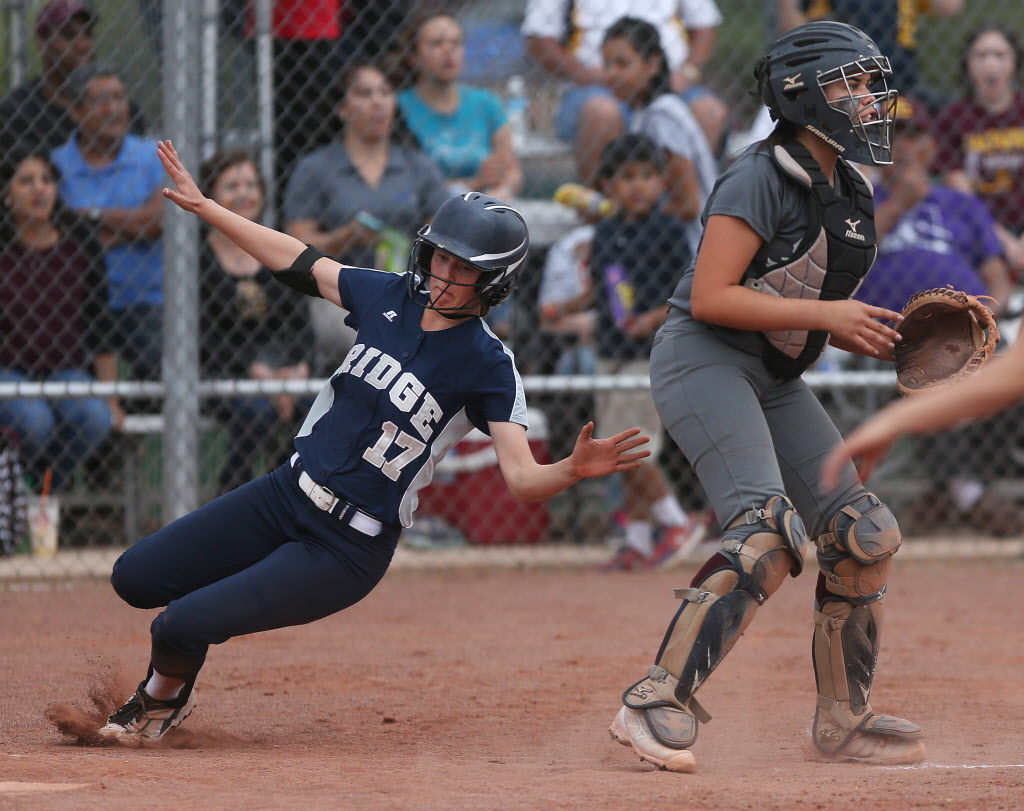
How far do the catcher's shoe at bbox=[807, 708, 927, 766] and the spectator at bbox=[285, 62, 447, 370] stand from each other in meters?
3.96

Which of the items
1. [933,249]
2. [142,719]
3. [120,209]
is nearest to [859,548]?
[142,719]

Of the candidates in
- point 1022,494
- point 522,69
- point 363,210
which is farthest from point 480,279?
point 1022,494

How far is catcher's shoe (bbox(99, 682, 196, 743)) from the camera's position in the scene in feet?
12.8

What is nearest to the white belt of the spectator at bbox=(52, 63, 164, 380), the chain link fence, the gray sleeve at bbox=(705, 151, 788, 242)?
the gray sleeve at bbox=(705, 151, 788, 242)

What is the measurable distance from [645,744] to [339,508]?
1059 millimetres

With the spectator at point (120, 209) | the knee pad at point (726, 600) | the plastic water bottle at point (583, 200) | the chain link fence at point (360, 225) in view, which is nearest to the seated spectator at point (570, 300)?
the chain link fence at point (360, 225)

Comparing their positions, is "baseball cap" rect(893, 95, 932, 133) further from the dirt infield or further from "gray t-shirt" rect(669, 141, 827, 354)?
"gray t-shirt" rect(669, 141, 827, 354)

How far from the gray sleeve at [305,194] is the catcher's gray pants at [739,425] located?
12.0 ft

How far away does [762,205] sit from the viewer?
3.61 metres

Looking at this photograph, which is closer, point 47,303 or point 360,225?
point 47,303

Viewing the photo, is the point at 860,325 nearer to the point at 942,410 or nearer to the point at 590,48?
the point at 942,410

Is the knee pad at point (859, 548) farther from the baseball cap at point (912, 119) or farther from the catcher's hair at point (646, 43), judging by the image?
the catcher's hair at point (646, 43)

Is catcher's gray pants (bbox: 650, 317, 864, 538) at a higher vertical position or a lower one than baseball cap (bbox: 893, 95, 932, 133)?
higher

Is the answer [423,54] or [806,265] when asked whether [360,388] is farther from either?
[423,54]
